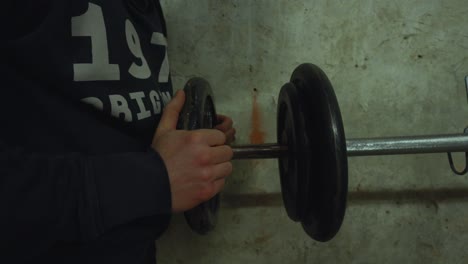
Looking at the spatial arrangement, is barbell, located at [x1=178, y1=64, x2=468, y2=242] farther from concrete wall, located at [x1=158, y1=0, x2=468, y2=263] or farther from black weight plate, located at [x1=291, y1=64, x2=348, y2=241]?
concrete wall, located at [x1=158, y1=0, x2=468, y2=263]

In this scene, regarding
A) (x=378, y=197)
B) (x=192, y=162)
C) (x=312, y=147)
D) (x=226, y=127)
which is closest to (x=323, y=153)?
(x=312, y=147)

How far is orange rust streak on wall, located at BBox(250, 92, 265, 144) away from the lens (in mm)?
738

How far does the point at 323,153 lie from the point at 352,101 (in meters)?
0.36

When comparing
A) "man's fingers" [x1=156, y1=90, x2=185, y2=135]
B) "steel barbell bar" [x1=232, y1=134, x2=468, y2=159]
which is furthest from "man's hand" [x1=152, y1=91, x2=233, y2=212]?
"steel barbell bar" [x1=232, y1=134, x2=468, y2=159]

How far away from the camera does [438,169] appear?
751mm

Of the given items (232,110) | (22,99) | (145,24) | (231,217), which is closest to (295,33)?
(232,110)

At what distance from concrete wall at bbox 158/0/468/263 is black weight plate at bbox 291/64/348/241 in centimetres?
25

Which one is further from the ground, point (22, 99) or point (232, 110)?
point (22, 99)

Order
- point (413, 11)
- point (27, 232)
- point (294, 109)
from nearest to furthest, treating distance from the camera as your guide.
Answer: point (27, 232)
point (294, 109)
point (413, 11)

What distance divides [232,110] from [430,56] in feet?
1.44

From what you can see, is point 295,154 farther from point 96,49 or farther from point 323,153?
point 96,49

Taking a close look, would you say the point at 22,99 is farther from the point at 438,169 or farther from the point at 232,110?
the point at 438,169

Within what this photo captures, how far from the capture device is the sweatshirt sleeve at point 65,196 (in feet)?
1.02

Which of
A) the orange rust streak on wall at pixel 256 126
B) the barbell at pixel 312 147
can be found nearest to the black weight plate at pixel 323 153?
the barbell at pixel 312 147
